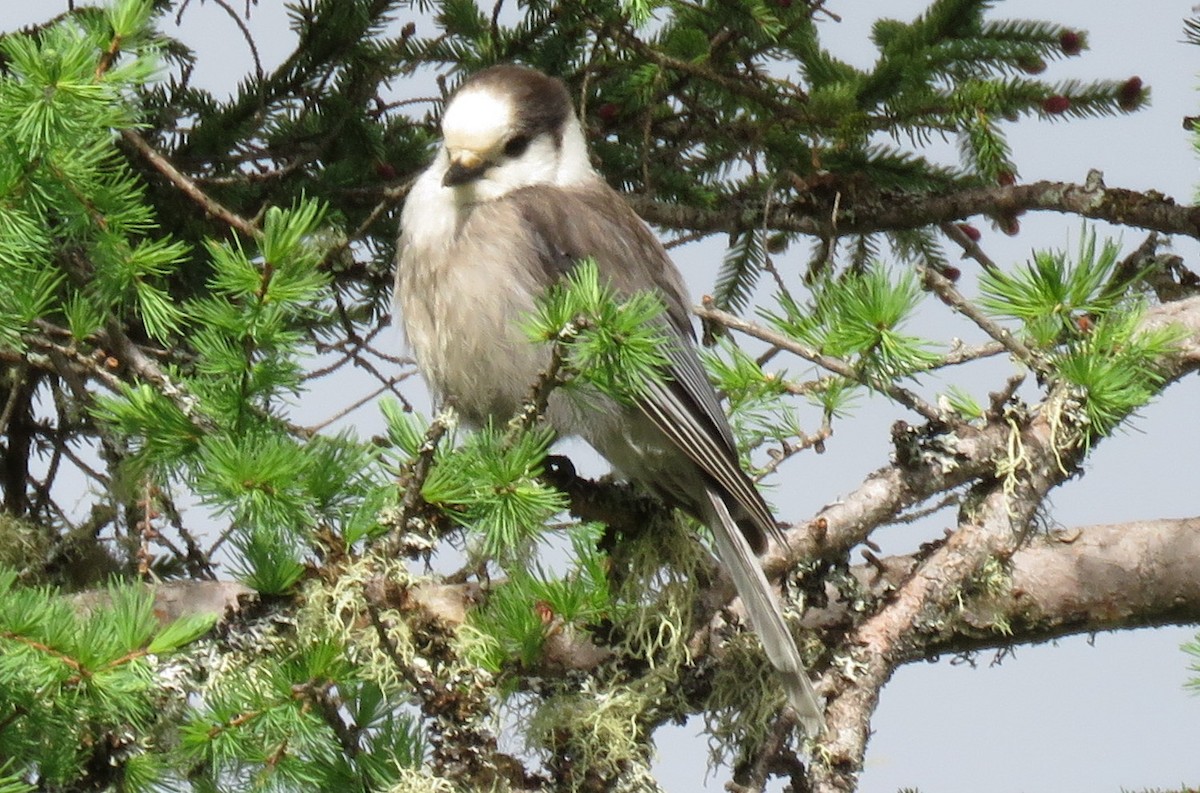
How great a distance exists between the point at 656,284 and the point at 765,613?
0.85 metres

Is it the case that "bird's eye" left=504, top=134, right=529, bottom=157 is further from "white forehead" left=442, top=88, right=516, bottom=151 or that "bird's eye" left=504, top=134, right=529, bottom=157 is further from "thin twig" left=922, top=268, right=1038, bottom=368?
"thin twig" left=922, top=268, right=1038, bottom=368

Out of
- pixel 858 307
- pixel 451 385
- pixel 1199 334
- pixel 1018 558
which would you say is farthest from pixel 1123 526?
pixel 451 385

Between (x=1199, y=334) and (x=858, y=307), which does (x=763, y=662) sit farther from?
(x=1199, y=334)

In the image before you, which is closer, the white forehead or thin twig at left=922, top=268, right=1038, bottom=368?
thin twig at left=922, top=268, right=1038, bottom=368

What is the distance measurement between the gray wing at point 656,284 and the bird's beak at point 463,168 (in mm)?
101

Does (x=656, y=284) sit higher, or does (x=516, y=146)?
(x=516, y=146)

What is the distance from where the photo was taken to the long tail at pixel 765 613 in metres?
2.49

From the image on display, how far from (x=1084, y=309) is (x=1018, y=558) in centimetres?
93

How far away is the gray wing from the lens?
2.75 meters

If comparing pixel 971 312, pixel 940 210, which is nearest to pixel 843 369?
pixel 971 312

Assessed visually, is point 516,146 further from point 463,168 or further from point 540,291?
point 540,291

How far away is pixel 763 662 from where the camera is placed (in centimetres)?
270

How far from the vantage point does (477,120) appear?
3.14 metres

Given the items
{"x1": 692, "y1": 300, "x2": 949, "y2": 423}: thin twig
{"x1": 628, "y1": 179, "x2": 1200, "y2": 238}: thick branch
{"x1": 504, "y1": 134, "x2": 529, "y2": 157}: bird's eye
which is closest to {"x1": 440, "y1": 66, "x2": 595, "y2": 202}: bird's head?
{"x1": 504, "y1": 134, "x2": 529, "y2": 157}: bird's eye
